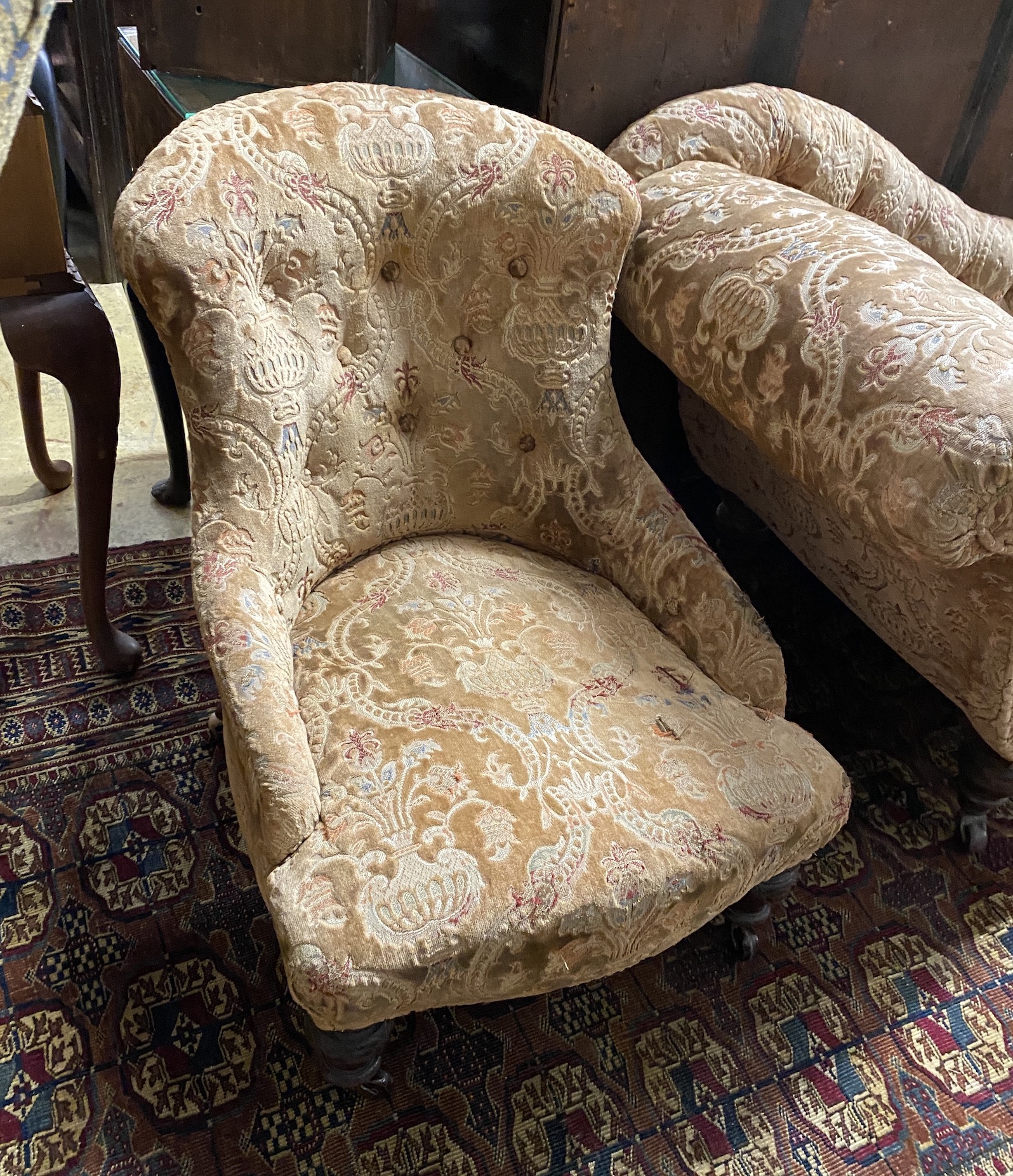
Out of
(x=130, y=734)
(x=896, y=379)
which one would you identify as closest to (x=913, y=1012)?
(x=896, y=379)

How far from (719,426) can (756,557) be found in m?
0.40

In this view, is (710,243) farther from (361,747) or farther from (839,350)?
(361,747)

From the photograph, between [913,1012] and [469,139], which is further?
[913,1012]

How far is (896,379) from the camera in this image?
36.8 inches

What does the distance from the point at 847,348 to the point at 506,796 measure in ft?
1.99

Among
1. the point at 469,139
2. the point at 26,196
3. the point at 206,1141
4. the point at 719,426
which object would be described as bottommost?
the point at 206,1141

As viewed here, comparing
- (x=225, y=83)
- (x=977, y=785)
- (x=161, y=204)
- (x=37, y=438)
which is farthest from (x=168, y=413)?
(x=977, y=785)

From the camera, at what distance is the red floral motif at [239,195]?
0.85 m

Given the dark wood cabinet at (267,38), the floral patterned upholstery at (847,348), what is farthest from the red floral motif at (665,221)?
the dark wood cabinet at (267,38)

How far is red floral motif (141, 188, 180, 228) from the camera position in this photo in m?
0.81

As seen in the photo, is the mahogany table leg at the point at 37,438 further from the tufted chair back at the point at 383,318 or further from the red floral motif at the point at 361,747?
the red floral motif at the point at 361,747

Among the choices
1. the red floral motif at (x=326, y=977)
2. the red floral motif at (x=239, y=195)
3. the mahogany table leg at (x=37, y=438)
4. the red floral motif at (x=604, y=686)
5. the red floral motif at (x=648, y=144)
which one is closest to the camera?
the red floral motif at (x=326, y=977)

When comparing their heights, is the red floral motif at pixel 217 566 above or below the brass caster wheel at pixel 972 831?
above

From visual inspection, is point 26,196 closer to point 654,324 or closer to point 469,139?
point 469,139
